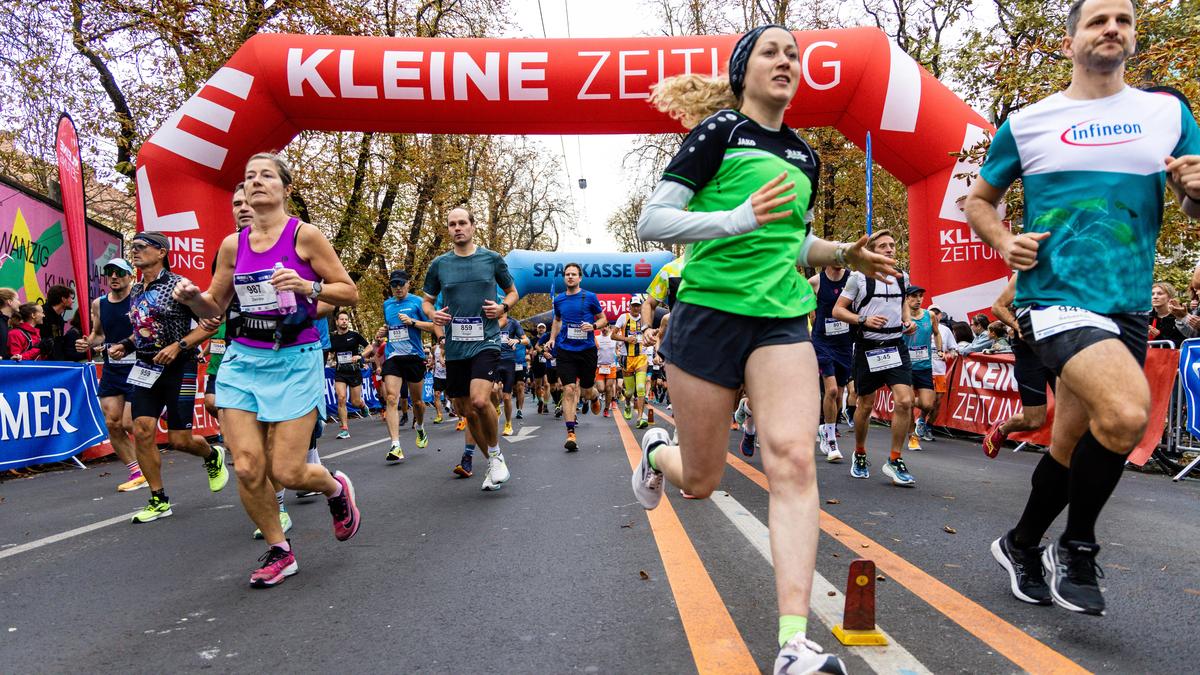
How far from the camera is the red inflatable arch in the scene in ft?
34.0

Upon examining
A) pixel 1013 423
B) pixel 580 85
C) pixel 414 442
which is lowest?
pixel 414 442

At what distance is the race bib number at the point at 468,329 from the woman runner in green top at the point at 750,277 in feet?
13.2

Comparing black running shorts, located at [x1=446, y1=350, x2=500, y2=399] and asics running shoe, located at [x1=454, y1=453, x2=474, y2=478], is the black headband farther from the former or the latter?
asics running shoe, located at [x1=454, y1=453, x2=474, y2=478]

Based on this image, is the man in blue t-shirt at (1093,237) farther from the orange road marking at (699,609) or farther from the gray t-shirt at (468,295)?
the gray t-shirt at (468,295)

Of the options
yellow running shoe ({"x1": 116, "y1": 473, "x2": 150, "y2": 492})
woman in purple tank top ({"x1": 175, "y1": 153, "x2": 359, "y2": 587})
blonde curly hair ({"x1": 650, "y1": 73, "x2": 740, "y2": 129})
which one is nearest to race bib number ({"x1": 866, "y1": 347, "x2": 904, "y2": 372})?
blonde curly hair ({"x1": 650, "y1": 73, "x2": 740, "y2": 129})

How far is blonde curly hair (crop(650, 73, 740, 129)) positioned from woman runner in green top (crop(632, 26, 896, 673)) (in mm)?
108

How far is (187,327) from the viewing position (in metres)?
5.72

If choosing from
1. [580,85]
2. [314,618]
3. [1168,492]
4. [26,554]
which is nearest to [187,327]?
[26,554]

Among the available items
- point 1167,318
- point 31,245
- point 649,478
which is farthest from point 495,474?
point 31,245

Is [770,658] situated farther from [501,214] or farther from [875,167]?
[501,214]

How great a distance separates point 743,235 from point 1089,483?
4.82 ft

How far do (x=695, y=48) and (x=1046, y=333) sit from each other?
869 cm

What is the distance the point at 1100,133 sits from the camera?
2621 millimetres

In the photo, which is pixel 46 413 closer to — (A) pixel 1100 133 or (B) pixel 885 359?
(B) pixel 885 359
